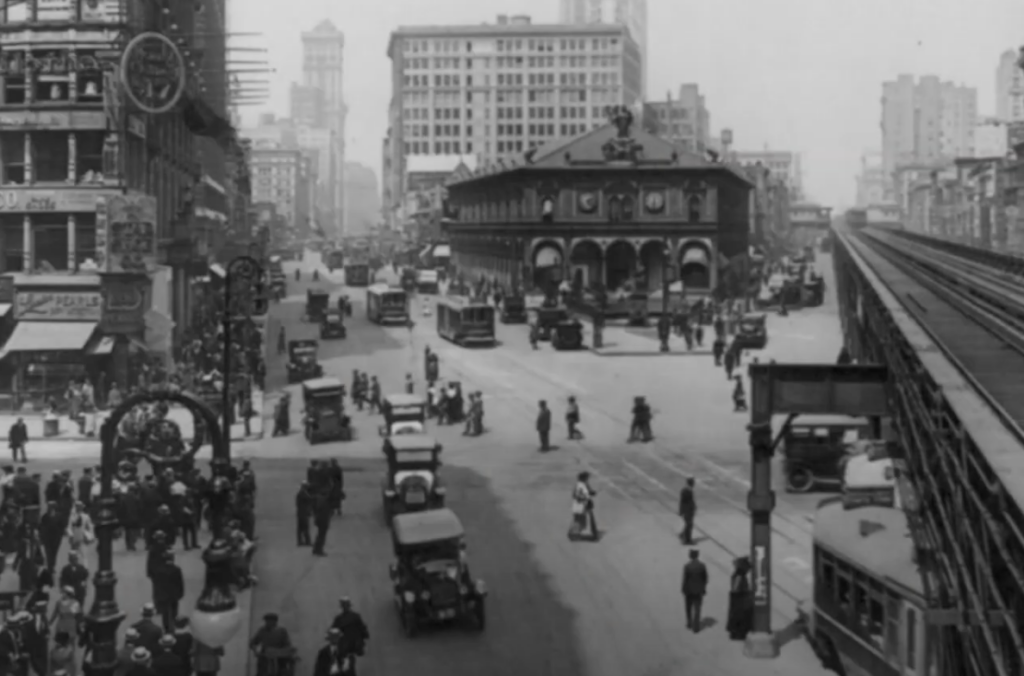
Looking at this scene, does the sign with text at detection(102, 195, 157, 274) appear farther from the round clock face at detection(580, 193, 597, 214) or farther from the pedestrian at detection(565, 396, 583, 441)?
the round clock face at detection(580, 193, 597, 214)

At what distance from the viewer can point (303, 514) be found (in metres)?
27.9

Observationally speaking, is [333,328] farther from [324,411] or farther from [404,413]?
[404,413]

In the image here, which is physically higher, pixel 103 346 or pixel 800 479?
pixel 103 346

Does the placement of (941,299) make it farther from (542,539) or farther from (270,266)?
(270,266)

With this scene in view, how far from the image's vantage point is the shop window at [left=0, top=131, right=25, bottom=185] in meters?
48.5

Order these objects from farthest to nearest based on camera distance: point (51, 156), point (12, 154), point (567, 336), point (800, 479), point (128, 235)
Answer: point (567, 336)
point (51, 156)
point (12, 154)
point (128, 235)
point (800, 479)

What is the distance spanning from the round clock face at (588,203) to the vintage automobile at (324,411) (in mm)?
55098

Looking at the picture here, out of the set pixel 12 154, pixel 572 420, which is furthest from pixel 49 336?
pixel 572 420

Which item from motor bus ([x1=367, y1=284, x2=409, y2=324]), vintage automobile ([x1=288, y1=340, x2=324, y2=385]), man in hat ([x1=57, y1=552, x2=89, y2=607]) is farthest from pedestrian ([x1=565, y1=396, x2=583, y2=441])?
motor bus ([x1=367, y1=284, x2=409, y2=324])

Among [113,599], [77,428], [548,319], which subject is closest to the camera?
[113,599]

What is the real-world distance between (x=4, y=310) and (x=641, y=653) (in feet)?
113

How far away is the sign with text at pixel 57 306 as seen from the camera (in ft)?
157

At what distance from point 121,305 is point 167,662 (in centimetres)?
3285

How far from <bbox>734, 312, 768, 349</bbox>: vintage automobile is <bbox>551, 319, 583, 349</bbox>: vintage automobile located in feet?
26.0
